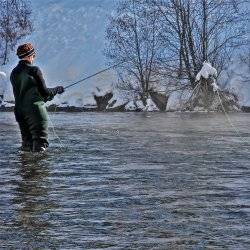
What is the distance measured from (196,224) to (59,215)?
1101 mm

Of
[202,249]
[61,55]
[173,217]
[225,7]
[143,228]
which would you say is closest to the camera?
[202,249]

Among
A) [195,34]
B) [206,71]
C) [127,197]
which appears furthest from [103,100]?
[127,197]

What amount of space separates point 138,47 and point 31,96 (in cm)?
2698

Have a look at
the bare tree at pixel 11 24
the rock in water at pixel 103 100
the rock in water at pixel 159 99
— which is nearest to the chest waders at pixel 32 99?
the rock in water at pixel 159 99

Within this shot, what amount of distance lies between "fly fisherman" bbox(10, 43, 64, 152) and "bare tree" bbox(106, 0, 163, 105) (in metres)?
26.1

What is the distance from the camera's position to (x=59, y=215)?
600 centimetres

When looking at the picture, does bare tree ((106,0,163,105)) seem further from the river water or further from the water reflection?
the water reflection

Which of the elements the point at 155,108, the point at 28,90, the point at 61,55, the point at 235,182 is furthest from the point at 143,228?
the point at 61,55

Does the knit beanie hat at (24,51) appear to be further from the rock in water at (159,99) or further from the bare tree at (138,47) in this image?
the bare tree at (138,47)

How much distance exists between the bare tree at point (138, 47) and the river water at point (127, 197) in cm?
2594

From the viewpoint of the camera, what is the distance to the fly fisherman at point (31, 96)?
11945mm

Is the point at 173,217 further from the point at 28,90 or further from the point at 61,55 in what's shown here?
the point at 61,55

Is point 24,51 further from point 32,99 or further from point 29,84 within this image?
point 32,99

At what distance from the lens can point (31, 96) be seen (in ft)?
39.5
